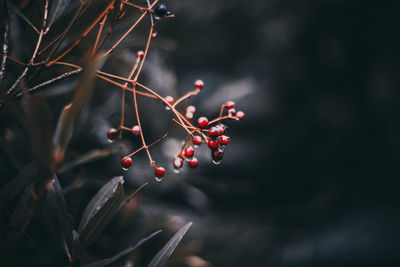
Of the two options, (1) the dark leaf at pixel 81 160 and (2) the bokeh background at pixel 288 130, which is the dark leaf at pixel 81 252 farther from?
(2) the bokeh background at pixel 288 130

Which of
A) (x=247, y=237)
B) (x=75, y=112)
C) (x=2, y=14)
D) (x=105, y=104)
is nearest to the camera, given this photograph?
(x=75, y=112)

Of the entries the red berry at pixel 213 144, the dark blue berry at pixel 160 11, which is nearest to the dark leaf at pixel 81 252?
the red berry at pixel 213 144

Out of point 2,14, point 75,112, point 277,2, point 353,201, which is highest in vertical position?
point 277,2

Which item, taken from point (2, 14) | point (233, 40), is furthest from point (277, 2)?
point (2, 14)

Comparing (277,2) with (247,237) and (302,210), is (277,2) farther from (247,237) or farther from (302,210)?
(247,237)

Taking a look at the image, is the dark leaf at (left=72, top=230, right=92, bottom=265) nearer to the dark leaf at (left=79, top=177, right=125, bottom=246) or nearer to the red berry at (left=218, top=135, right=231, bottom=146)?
the dark leaf at (left=79, top=177, right=125, bottom=246)
